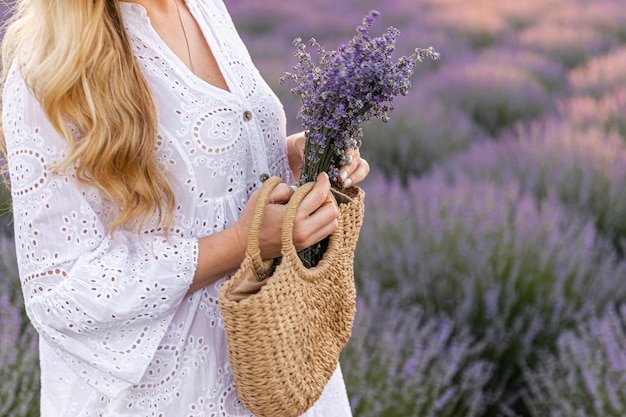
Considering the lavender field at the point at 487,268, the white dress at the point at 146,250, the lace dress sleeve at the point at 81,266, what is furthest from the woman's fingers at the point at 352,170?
the lavender field at the point at 487,268

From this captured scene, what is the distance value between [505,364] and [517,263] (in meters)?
0.34

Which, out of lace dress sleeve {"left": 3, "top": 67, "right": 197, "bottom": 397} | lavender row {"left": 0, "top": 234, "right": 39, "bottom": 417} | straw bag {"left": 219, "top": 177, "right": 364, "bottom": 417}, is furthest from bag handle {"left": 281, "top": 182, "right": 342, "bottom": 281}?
lavender row {"left": 0, "top": 234, "right": 39, "bottom": 417}

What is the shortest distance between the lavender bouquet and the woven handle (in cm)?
9

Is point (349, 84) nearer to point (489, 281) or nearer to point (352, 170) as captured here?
point (352, 170)

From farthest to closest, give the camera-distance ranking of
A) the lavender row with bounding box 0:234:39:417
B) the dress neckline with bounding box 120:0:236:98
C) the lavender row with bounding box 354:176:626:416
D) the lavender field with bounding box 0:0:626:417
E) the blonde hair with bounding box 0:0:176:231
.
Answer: the lavender row with bounding box 354:176:626:416 < the lavender field with bounding box 0:0:626:417 < the lavender row with bounding box 0:234:39:417 < the dress neckline with bounding box 120:0:236:98 < the blonde hair with bounding box 0:0:176:231

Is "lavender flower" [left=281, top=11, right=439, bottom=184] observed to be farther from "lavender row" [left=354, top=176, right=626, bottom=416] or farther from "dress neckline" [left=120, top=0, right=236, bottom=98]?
"lavender row" [left=354, top=176, right=626, bottom=416]

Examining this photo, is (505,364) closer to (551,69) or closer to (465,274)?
(465,274)

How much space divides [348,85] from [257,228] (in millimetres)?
210

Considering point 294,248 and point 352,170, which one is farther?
point 352,170

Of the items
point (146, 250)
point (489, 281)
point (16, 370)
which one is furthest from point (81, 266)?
point (489, 281)

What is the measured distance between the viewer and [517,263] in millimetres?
2529

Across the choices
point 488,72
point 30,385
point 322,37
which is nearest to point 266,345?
point 30,385

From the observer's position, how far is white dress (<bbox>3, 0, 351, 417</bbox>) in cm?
93

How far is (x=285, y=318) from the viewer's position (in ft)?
3.08
